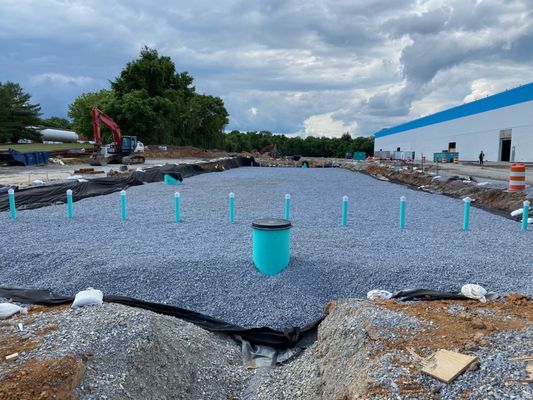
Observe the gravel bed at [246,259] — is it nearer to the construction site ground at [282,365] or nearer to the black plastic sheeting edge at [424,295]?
the black plastic sheeting edge at [424,295]

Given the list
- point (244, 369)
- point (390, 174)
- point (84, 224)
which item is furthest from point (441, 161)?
point (244, 369)

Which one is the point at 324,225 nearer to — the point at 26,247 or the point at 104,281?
the point at 104,281

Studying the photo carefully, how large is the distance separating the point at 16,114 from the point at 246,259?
6120 cm

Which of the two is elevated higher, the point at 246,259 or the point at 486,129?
the point at 486,129

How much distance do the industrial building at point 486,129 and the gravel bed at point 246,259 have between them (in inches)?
1216

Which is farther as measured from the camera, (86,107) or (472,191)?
(86,107)

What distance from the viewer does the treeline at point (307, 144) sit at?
9575 cm

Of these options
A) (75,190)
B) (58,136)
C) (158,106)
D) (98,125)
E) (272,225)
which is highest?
(158,106)

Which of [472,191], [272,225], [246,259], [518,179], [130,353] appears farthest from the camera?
[472,191]

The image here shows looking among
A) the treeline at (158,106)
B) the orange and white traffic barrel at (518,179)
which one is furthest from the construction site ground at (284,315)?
the treeline at (158,106)

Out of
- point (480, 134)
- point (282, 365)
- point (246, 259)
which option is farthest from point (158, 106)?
point (282, 365)

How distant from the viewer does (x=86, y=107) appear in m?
65.1

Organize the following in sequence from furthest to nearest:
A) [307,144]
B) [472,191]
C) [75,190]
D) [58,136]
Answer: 1. [307,144]
2. [58,136]
3. [472,191]
4. [75,190]

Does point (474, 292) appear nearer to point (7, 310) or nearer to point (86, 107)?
point (7, 310)
